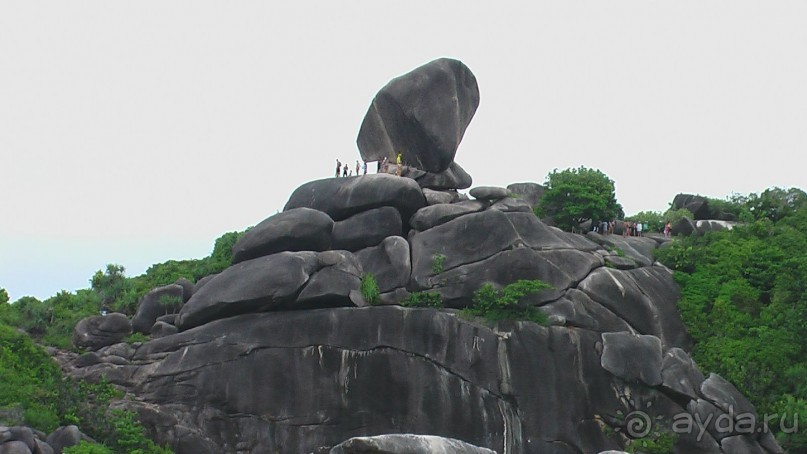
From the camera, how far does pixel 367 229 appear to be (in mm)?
33594

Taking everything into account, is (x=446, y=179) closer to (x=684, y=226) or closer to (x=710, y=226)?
(x=684, y=226)

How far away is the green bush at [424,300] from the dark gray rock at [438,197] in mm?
5528

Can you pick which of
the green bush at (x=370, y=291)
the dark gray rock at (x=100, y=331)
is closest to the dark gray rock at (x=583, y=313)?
the green bush at (x=370, y=291)

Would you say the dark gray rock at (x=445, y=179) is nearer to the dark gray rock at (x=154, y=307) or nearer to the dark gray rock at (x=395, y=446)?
the dark gray rock at (x=154, y=307)

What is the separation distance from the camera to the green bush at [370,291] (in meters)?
31.1

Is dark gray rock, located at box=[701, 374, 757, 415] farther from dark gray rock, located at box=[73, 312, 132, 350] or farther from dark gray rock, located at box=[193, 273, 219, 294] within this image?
dark gray rock, located at box=[73, 312, 132, 350]

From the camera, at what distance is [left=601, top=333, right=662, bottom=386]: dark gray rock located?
97.0ft

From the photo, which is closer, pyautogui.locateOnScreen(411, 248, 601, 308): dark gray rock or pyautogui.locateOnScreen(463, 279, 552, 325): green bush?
pyautogui.locateOnScreen(463, 279, 552, 325): green bush

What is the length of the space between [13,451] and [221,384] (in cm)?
778

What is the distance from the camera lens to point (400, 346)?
1187 inches

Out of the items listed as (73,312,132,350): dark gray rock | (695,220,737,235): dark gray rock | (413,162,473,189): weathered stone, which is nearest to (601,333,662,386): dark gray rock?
(695,220,737,235): dark gray rock

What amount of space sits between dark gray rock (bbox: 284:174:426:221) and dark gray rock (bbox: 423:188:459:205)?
459 millimetres

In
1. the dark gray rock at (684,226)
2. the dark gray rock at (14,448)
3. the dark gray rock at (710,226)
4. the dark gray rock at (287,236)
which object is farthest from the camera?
the dark gray rock at (684,226)

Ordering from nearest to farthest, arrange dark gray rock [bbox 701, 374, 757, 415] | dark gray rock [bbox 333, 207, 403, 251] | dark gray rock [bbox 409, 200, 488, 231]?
dark gray rock [bbox 701, 374, 757, 415] < dark gray rock [bbox 333, 207, 403, 251] < dark gray rock [bbox 409, 200, 488, 231]
